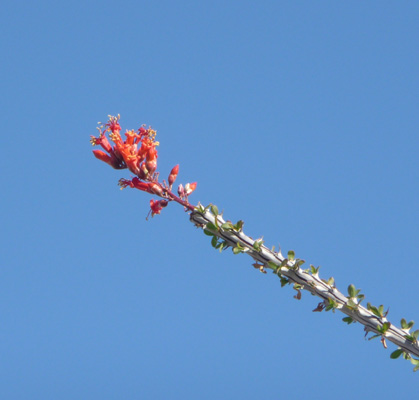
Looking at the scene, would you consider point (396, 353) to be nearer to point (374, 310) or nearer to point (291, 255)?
point (374, 310)

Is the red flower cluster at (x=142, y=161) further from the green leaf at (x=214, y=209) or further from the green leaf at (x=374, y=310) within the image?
the green leaf at (x=374, y=310)

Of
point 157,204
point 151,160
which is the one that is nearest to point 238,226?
point 157,204

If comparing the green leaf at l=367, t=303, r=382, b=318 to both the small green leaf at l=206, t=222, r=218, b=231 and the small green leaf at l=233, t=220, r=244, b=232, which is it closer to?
the small green leaf at l=233, t=220, r=244, b=232

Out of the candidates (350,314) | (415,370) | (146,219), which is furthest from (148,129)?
(415,370)

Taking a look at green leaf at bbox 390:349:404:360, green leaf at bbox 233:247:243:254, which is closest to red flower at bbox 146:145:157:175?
green leaf at bbox 233:247:243:254

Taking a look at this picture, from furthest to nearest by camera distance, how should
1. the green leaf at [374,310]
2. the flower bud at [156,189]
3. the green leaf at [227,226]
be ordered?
the green leaf at [374,310]
the flower bud at [156,189]
the green leaf at [227,226]

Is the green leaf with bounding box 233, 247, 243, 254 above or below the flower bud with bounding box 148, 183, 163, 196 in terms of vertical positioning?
below

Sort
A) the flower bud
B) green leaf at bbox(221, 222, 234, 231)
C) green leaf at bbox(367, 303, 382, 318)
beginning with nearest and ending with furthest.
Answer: green leaf at bbox(221, 222, 234, 231), the flower bud, green leaf at bbox(367, 303, 382, 318)

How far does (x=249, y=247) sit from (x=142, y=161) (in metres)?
1.22

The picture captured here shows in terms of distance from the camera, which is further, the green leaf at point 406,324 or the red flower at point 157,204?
the green leaf at point 406,324

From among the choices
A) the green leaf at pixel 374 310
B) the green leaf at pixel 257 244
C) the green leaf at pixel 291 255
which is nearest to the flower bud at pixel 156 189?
the green leaf at pixel 257 244

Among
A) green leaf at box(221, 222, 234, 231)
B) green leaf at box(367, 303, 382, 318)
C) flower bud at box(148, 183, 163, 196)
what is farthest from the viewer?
green leaf at box(367, 303, 382, 318)

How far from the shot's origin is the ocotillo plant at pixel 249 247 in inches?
186

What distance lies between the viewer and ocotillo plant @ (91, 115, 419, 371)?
4715 millimetres
